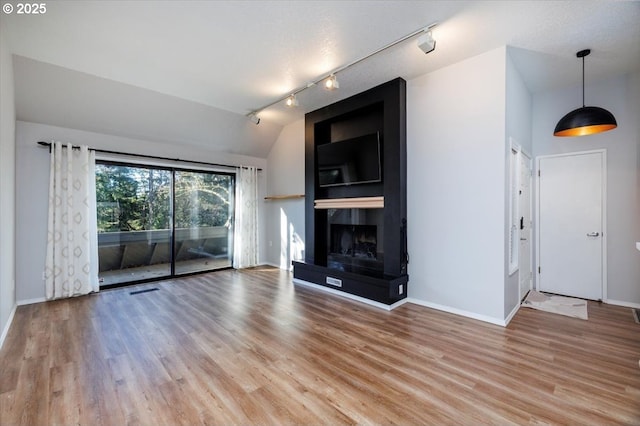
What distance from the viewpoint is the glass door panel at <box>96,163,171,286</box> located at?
14.7 feet

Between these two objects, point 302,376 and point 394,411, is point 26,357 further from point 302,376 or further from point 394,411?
point 394,411

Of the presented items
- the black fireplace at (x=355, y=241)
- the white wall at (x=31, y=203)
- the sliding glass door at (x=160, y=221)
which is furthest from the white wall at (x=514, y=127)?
the white wall at (x=31, y=203)

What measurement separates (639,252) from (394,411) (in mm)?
4052

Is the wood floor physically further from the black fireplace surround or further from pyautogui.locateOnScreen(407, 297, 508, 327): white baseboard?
the black fireplace surround

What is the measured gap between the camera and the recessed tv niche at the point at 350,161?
13.1ft

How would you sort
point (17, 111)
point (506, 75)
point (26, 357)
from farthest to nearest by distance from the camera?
point (17, 111) < point (506, 75) < point (26, 357)

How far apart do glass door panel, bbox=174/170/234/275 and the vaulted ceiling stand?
1.43 meters

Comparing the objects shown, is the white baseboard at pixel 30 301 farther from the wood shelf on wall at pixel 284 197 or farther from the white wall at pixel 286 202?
the wood shelf on wall at pixel 284 197

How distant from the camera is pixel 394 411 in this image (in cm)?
174

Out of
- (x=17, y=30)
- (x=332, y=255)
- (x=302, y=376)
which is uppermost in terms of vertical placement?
(x=17, y=30)

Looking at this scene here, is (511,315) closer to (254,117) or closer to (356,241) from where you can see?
(356,241)

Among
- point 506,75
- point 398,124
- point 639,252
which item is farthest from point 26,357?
point 639,252

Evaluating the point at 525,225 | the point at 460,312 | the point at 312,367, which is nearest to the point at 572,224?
the point at 525,225

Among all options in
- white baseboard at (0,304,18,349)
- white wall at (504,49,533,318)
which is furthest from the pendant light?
white baseboard at (0,304,18,349)
